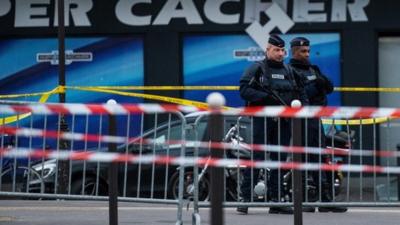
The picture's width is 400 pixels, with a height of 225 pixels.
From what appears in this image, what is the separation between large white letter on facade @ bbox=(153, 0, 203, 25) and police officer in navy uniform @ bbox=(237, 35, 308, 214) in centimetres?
743

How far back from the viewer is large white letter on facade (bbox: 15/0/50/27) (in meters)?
16.5

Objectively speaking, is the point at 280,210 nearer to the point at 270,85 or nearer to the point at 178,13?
the point at 270,85

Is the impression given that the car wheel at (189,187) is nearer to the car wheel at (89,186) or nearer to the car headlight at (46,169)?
the car wheel at (89,186)

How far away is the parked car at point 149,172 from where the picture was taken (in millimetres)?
9258

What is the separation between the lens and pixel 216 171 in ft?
17.9

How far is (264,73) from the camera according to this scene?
8.91 m

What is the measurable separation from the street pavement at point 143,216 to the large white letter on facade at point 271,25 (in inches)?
270

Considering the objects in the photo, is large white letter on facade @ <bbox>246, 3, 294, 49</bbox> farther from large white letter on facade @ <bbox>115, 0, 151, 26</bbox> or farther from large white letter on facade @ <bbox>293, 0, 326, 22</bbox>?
large white letter on facade @ <bbox>115, 0, 151, 26</bbox>

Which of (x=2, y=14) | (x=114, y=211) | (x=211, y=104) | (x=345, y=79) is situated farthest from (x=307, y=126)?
(x=2, y=14)

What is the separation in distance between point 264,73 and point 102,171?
343cm

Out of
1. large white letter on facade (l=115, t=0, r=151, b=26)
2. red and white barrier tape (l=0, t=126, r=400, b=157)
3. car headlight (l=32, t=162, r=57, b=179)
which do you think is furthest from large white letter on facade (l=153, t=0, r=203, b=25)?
car headlight (l=32, t=162, r=57, b=179)

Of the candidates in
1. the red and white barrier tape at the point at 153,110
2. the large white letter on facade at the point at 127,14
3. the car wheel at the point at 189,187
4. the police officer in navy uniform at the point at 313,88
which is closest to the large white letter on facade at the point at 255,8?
the large white letter on facade at the point at 127,14

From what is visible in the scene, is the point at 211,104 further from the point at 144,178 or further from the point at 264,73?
the point at 144,178

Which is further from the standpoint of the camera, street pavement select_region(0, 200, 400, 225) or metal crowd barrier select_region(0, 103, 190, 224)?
street pavement select_region(0, 200, 400, 225)
